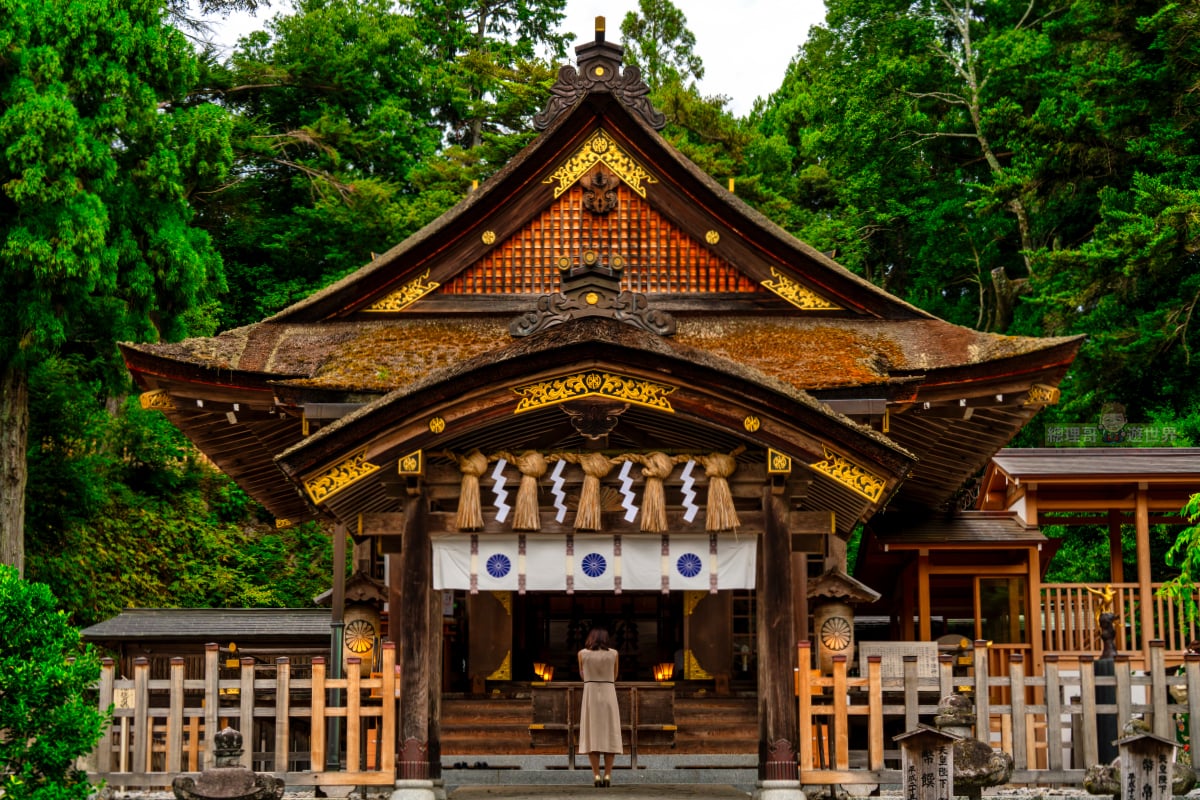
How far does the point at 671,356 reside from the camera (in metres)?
12.4

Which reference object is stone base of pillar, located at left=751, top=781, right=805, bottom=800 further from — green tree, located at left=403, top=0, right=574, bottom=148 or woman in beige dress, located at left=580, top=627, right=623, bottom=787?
green tree, located at left=403, top=0, right=574, bottom=148

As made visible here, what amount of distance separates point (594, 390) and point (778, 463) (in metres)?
1.64

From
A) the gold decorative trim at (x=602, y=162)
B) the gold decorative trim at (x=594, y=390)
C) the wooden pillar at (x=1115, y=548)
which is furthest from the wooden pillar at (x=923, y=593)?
the gold decorative trim at (x=594, y=390)

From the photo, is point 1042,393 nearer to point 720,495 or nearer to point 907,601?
point 720,495

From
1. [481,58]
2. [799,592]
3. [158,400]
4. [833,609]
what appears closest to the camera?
[799,592]

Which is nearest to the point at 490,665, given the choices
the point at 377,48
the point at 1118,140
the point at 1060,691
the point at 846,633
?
the point at 846,633

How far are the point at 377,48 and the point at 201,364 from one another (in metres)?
23.1

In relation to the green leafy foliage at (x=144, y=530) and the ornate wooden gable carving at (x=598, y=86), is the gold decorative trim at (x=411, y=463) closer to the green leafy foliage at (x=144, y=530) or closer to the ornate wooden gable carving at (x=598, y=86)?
the ornate wooden gable carving at (x=598, y=86)

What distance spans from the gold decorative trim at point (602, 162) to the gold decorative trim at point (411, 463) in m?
6.37

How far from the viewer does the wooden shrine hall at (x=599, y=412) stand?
1257 centimetres

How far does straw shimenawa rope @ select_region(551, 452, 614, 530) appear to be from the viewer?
12.7m

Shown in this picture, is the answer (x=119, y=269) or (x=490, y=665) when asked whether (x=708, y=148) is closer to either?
(x=119, y=269)

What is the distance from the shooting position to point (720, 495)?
12.7m

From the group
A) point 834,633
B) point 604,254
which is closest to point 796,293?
point 604,254
